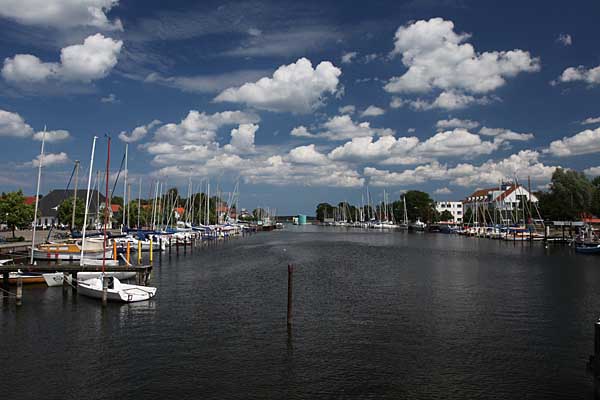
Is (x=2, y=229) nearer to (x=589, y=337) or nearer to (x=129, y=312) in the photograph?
(x=129, y=312)

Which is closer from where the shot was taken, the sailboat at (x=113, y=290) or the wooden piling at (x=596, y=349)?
the wooden piling at (x=596, y=349)

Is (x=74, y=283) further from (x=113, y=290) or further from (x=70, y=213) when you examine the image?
(x=70, y=213)

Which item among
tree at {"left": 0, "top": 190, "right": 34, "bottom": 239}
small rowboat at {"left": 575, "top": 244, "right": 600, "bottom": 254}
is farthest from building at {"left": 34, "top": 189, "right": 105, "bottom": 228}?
small rowboat at {"left": 575, "top": 244, "right": 600, "bottom": 254}

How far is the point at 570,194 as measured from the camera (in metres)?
125

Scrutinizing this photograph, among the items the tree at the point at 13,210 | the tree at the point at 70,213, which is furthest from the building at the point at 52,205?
the tree at the point at 13,210

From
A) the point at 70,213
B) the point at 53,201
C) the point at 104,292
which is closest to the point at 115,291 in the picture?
the point at 104,292

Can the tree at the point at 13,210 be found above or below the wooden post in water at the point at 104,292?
above

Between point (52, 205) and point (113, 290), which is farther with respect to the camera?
point (52, 205)

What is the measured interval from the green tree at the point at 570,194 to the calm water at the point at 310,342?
287 ft

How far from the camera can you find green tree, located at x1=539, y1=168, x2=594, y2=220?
12350 centimetres

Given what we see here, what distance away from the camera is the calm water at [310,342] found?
20797 millimetres

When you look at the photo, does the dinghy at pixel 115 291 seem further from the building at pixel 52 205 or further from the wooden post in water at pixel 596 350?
the building at pixel 52 205

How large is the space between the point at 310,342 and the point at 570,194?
121090mm

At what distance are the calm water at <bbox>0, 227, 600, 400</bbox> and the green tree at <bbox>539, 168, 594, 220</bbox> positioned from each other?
87.5 metres
